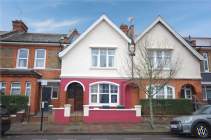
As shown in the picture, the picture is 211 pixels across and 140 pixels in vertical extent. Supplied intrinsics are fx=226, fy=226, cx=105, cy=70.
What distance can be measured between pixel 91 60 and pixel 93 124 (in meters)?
7.23

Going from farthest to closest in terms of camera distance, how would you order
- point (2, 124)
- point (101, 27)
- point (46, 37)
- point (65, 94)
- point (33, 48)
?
point (46, 37), point (33, 48), point (101, 27), point (65, 94), point (2, 124)

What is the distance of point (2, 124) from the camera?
1123 centimetres

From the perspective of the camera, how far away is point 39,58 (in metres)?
23.5

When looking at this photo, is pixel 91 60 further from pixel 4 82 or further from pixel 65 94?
pixel 4 82

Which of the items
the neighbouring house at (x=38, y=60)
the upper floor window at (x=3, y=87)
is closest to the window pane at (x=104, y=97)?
the neighbouring house at (x=38, y=60)

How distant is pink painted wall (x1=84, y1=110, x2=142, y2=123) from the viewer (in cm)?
1675

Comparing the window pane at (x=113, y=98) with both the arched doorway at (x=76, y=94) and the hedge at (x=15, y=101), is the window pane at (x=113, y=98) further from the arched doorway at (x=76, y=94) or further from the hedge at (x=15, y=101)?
the hedge at (x=15, y=101)

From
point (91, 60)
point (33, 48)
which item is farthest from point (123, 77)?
point (33, 48)

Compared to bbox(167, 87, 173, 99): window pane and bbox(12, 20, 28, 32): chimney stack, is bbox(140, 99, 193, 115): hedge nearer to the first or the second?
bbox(167, 87, 173, 99): window pane

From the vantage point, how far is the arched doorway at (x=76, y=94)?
70.8 feet

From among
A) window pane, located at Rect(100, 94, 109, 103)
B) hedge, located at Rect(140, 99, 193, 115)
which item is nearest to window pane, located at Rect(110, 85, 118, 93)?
window pane, located at Rect(100, 94, 109, 103)

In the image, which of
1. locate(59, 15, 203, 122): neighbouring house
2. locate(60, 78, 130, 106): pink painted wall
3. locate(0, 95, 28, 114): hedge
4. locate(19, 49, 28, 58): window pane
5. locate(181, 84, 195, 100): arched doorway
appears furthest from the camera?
locate(19, 49, 28, 58): window pane

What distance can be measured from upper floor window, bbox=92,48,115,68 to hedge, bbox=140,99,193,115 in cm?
490

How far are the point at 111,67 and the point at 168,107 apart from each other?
20.6 feet
